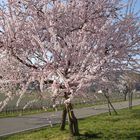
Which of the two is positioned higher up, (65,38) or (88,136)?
(65,38)

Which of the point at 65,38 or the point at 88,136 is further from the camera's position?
the point at 88,136

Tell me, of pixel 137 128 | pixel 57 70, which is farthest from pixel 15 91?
pixel 137 128

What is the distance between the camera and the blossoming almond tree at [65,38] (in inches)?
358

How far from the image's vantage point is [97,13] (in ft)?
35.5

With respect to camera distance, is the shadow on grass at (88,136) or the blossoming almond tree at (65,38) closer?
the blossoming almond tree at (65,38)

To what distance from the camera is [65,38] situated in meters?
10.0

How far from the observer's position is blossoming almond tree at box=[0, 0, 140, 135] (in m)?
9.09

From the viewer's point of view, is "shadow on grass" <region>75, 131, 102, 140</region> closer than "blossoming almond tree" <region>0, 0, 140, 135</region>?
No

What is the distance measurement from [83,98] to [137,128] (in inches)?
293

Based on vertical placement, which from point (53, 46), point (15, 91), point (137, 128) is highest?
point (53, 46)

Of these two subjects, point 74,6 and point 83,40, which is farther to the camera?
point 74,6

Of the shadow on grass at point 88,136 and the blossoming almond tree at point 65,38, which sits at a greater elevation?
the blossoming almond tree at point 65,38

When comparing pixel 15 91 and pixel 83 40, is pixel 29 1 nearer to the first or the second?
pixel 83 40

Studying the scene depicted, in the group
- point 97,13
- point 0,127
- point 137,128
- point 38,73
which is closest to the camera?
point 38,73
